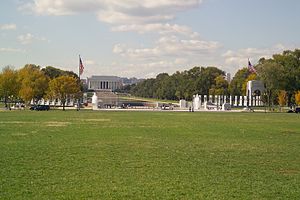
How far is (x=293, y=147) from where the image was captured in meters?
21.9

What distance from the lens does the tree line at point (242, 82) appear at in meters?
90.5

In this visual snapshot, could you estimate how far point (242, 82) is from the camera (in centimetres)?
12712

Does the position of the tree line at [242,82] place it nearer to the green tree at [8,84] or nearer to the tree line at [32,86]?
the tree line at [32,86]

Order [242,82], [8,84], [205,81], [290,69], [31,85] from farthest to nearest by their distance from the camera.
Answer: [205,81]
[242,82]
[290,69]
[31,85]
[8,84]

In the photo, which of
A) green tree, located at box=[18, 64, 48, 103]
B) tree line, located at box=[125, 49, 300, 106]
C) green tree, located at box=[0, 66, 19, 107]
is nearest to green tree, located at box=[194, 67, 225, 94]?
tree line, located at box=[125, 49, 300, 106]

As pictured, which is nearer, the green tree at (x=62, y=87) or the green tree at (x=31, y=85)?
the green tree at (x=31, y=85)

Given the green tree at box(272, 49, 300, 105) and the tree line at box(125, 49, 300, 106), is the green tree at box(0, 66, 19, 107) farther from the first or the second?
the green tree at box(272, 49, 300, 105)

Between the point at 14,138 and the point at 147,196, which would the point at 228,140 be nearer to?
the point at 14,138

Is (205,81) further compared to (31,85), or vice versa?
(205,81)

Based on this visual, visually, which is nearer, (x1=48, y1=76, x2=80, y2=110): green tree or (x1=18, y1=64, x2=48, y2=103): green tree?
(x1=18, y1=64, x2=48, y2=103): green tree

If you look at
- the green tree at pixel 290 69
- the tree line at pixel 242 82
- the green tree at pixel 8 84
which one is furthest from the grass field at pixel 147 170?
the green tree at pixel 290 69

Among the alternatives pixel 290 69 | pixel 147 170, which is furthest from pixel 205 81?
pixel 147 170

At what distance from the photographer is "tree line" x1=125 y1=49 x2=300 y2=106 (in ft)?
297

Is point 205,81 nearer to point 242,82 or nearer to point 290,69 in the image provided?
point 242,82
